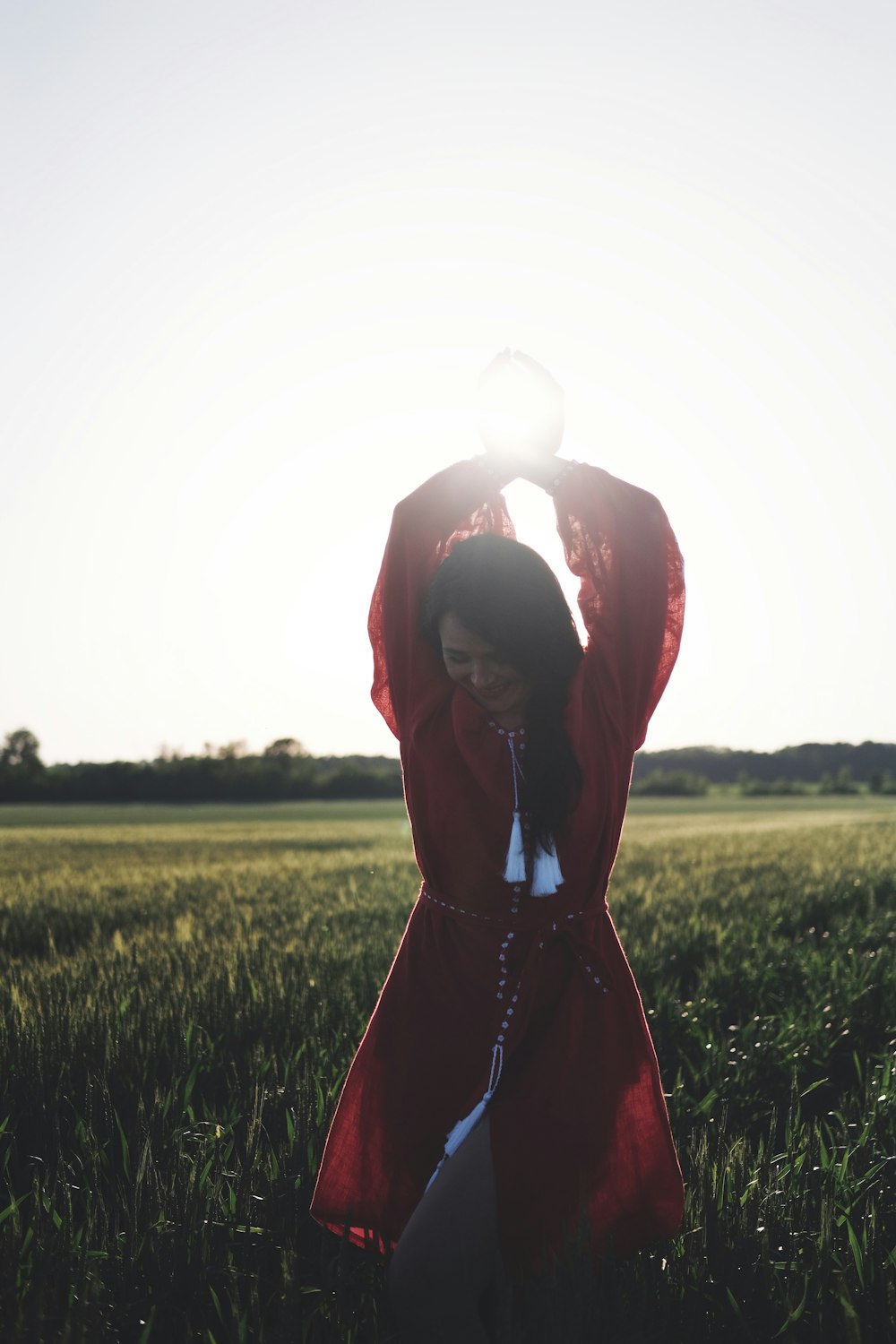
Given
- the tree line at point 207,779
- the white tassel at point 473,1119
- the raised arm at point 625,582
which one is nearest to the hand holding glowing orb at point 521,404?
the raised arm at point 625,582

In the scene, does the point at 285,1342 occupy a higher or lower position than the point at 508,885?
lower

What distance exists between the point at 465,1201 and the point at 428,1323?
200 millimetres

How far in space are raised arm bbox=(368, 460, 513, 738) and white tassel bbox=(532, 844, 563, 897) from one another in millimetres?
450

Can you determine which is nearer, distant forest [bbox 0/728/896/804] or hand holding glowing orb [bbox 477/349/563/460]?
hand holding glowing orb [bbox 477/349/563/460]

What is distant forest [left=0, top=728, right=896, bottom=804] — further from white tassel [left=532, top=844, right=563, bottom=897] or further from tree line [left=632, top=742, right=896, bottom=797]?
white tassel [left=532, top=844, right=563, bottom=897]

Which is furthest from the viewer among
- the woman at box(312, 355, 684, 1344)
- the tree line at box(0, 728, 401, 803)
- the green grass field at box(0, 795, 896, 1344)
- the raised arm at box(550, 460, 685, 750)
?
the tree line at box(0, 728, 401, 803)

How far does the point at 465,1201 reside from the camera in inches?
68.0

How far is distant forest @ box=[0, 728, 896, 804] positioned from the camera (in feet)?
200

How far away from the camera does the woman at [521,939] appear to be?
1.87 m

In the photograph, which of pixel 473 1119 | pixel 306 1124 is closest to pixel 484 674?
pixel 473 1119

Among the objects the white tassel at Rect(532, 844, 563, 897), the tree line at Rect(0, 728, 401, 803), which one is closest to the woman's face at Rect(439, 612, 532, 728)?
the white tassel at Rect(532, 844, 563, 897)

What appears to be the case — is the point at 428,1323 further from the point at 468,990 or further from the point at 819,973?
the point at 819,973

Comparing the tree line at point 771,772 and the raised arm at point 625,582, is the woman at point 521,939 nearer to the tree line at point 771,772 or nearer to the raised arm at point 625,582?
the raised arm at point 625,582

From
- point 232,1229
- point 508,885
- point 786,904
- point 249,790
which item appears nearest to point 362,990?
point 232,1229
